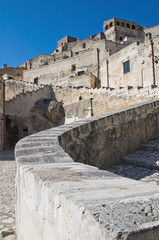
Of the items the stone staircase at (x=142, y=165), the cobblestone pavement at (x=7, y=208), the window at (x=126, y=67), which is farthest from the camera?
the window at (x=126, y=67)

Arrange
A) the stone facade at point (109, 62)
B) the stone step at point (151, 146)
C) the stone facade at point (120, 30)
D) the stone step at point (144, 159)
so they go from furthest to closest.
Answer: the stone facade at point (120, 30) < the stone facade at point (109, 62) < the stone step at point (151, 146) < the stone step at point (144, 159)

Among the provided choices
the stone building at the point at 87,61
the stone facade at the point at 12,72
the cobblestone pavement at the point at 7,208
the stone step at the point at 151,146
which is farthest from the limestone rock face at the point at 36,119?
the stone facade at the point at 12,72

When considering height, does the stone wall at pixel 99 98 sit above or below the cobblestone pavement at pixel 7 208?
above

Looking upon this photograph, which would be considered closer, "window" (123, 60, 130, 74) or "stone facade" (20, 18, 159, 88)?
"stone facade" (20, 18, 159, 88)

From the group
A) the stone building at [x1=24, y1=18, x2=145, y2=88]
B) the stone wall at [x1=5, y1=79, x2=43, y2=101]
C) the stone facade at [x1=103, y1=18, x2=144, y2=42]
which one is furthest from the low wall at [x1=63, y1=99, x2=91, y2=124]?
the stone facade at [x1=103, y1=18, x2=144, y2=42]

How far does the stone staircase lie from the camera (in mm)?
3637

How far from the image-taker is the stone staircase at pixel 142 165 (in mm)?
3637

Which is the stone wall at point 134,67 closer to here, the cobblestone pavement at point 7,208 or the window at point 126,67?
the window at point 126,67

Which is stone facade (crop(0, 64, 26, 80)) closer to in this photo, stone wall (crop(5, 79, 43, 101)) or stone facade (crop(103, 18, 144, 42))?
stone wall (crop(5, 79, 43, 101))

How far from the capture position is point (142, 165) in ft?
13.8

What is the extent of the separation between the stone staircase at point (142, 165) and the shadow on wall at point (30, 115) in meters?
11.9

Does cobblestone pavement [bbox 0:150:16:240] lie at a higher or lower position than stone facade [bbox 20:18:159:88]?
lower

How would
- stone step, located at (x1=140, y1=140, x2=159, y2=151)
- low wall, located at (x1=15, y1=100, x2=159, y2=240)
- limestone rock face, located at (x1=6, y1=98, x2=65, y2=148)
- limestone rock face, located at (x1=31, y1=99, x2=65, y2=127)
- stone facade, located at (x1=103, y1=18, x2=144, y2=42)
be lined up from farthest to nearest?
stone facade, located at (x1=103, y1=18, x2=144, y2=42)
limestone rock face, located at (x1=31, y1=99, x2=65, y2=127)
limestone rock face, located at (x1=6, y1=98, x2=65, y2=148)
stone step, located at (x1=140, y1=140, x2=159, y2=151)
low wall, located at (x1=15, y1=100, x2=159, y2=240)

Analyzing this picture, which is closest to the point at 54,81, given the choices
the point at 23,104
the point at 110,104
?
the point at 23,104
